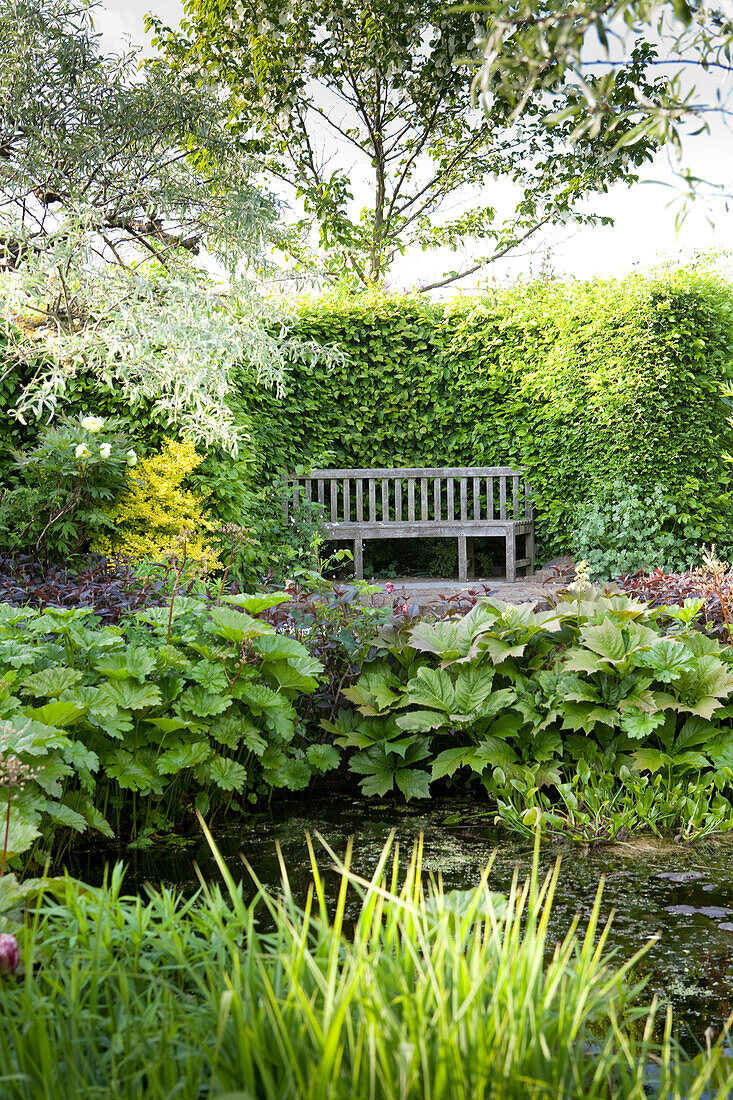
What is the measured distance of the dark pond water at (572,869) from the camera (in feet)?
6.22

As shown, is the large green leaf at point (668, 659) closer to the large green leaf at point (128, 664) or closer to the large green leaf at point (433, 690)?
the large green leaf at point (433, 690)

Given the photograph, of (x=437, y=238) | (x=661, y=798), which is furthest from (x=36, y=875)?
(x=437, y=238)

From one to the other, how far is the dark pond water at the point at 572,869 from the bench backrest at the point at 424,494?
472cm

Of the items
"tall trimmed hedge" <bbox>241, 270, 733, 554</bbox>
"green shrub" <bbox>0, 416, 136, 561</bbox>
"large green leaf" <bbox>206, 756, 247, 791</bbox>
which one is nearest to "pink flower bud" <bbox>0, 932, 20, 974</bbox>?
"large green leaf" <bbox>206, 756, 247, 791</bbox>

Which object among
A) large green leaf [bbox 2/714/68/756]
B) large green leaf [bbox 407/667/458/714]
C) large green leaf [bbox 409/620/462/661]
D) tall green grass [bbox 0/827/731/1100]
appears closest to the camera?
tall green grass [bbox 0/827/731/1100]

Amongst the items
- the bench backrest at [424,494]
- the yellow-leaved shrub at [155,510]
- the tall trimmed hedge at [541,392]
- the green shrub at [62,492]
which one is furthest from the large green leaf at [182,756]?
the bench backrest at [424,494]

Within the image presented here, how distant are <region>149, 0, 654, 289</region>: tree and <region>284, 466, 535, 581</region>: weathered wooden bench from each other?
3672 mm

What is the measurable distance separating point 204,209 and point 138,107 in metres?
0.58

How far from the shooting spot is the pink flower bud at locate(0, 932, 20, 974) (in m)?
1.20

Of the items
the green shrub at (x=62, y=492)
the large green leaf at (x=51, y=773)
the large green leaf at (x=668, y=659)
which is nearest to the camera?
the large green leaf at (x=51, y=773)

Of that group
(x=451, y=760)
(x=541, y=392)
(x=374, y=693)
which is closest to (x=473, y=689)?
(x=451, y=760)

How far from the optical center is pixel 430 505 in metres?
8.27

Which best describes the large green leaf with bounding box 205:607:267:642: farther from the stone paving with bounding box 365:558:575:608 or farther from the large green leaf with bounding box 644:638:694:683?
the stone paving with bounding box 365:558:575:608

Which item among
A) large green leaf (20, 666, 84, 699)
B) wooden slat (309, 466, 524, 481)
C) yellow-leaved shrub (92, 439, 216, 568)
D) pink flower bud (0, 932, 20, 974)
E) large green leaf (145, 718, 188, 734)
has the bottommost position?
pink flower bud (0, 932, 20, 974)
